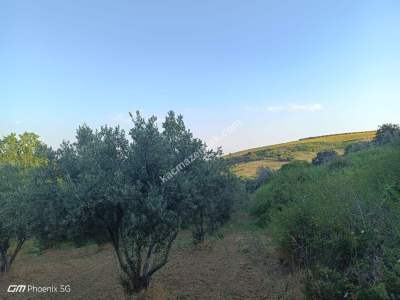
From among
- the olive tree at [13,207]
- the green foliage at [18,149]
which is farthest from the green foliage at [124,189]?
the green foliage at [18,149]

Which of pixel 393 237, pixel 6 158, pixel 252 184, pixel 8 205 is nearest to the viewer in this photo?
pixel 393 237

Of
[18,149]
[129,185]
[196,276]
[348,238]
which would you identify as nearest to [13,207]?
[129,185]

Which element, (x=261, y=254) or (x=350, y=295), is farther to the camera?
(x=261, y=254)

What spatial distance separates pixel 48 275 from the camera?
1226cm

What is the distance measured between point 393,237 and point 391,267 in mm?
1269

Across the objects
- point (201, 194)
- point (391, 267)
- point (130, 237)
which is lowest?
point (391, 267)

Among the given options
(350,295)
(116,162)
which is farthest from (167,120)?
(350,295)

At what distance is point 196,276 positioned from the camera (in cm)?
963

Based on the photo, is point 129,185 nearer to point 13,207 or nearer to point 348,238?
point 348,238

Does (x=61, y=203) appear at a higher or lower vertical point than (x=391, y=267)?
higher

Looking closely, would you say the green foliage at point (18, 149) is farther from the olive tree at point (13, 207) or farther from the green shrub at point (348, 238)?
the green shrub at point (348, 238)

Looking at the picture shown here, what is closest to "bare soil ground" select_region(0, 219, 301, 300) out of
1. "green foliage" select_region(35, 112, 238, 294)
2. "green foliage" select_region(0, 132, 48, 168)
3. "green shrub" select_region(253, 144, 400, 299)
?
"green shrub" select_region(253, 144, 400, 299)

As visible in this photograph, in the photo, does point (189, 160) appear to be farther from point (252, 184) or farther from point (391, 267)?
point (252, 184)

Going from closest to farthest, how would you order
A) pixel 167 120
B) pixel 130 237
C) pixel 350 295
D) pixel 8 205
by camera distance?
pixel 350 295 → pixel 130 237 → pixel 167 120 → pixel 8 205
